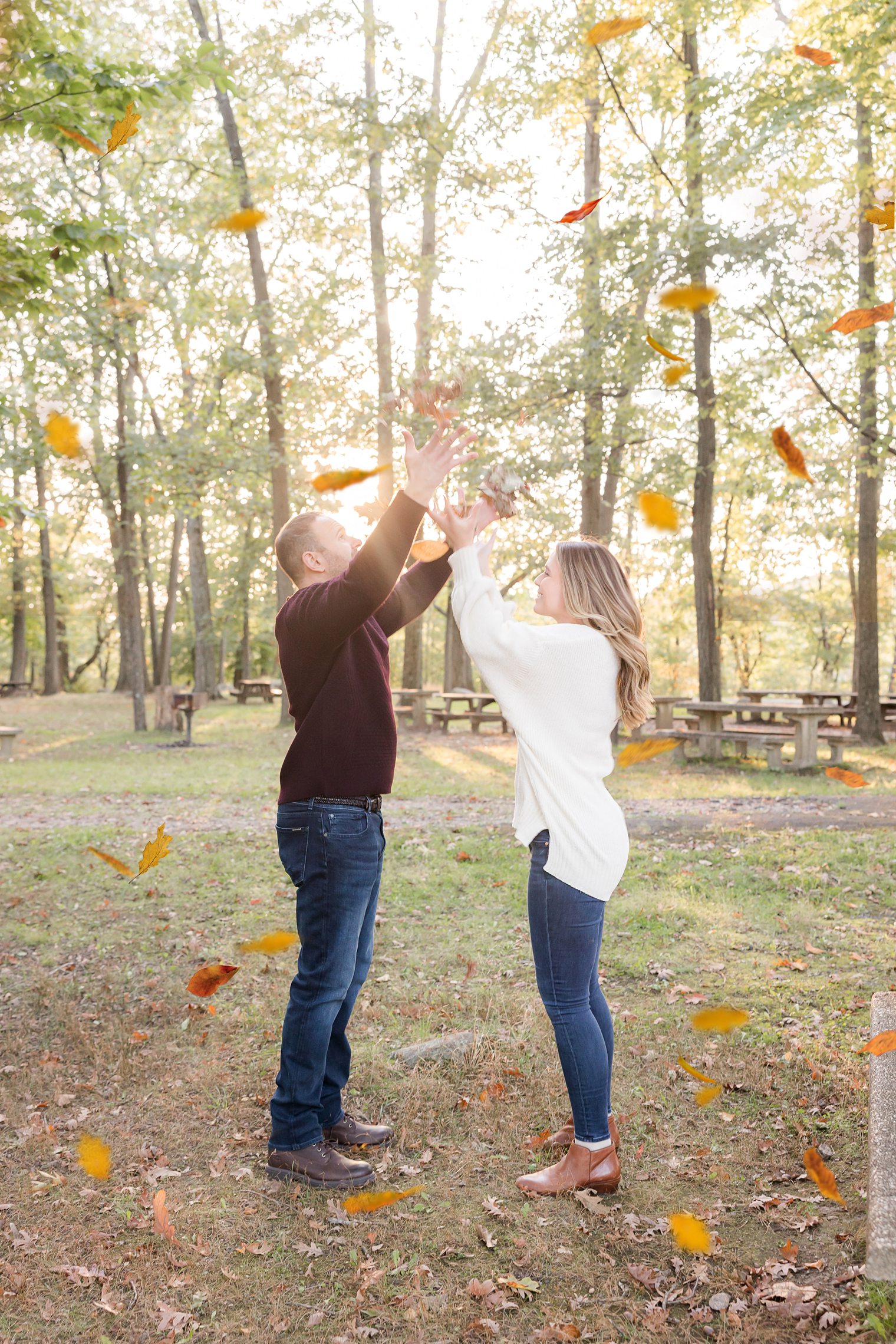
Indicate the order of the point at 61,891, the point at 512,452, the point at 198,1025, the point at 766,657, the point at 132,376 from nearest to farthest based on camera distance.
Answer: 1. the point at 198,1025
2. the point at 61,891
3. the point at 512,452
4. the point at 132,376
5. the point at 766,657

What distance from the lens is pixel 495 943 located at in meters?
5.92

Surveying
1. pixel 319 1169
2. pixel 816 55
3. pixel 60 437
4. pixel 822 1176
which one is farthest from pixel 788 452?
pixel 60 437

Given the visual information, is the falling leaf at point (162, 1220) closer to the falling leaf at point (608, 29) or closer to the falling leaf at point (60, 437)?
the falling leaf at point (608, 29)

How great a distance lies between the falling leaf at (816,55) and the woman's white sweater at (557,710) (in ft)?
31.2

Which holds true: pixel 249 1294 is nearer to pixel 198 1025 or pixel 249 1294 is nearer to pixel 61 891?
pixel 198 1025

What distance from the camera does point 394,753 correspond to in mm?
3289

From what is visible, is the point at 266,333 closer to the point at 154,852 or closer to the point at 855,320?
the point at 855,320

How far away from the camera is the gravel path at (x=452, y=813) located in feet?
29.2

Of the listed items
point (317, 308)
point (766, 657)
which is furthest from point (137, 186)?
point (766, 657)

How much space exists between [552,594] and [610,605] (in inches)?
7.1

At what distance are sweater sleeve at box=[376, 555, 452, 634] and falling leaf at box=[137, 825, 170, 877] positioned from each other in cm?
414

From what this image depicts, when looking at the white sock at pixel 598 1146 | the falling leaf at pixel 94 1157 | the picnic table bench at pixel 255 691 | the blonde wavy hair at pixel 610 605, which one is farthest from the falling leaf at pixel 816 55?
the picnic table bench at pixel 255 691

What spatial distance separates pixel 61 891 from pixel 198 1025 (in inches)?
104

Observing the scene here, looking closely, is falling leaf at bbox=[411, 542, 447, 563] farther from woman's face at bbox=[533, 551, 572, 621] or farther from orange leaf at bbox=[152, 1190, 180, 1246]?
orange leaf at bbox=[152, 1190, 180, 1246]
